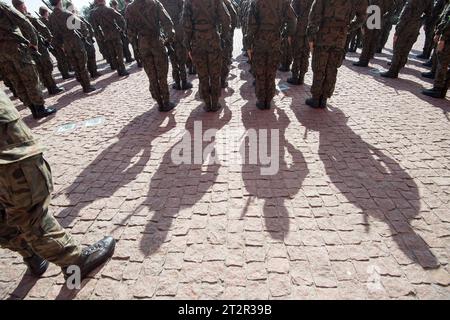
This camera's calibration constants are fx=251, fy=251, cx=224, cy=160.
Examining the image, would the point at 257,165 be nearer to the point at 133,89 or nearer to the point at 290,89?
the point at 290,89

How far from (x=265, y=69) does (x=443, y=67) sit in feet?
14.5

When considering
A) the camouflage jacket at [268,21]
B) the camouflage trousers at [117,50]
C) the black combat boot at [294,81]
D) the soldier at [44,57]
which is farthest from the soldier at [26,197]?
the camouflage trousers at [117,50]

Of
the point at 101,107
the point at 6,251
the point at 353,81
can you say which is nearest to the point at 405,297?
the point at 6,251

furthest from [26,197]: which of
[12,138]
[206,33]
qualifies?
[206,33]

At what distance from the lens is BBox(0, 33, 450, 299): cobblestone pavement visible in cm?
252

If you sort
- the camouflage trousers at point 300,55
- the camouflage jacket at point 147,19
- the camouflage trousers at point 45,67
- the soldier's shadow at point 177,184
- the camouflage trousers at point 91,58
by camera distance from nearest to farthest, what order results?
the soldier's shadow at point 177,184 → the camouflage jacket at point 147,19 → the camouflage trousers at point 300,55 → the camouflage trousers at point 45,67 → the camouflage trousers at point 91,58

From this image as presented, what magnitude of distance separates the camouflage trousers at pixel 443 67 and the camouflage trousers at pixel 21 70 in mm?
10015

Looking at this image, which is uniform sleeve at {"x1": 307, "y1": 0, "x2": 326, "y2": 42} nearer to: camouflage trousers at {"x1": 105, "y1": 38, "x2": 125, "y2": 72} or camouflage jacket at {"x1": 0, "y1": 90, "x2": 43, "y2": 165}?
camouflage jacket at {"x1": 0, "y1": 90, "x2": 43, "y2": 165}

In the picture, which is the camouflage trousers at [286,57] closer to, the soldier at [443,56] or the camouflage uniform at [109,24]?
the soldier at [443,56]

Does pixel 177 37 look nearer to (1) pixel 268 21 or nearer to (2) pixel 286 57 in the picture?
(1) pixel 268 21

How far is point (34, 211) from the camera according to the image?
2076 millimetres

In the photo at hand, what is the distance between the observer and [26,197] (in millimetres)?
1965

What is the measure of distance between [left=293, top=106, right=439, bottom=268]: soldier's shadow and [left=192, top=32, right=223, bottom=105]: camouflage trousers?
246cm

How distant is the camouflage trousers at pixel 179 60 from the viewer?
7.53 m
